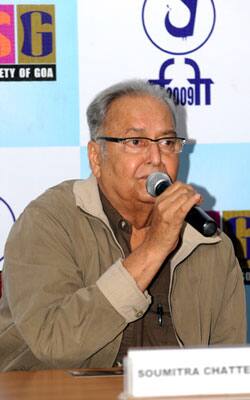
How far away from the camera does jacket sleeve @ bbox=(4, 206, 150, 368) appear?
6.23 ft

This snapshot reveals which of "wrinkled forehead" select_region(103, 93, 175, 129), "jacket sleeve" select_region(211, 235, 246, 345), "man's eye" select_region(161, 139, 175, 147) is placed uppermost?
"wrinkled forehead" select_region(103, 93, 175, 129)

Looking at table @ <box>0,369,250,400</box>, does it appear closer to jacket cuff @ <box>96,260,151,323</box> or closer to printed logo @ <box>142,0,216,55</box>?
jacket cuff @ <box>96,260,151,323</box>

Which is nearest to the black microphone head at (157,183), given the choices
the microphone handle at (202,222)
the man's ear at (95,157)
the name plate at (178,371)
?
the microphone handle at (202,222)

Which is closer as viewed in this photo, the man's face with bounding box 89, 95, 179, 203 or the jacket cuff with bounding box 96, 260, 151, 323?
the jacket cuff with bounding box 96, 260, 151, 323

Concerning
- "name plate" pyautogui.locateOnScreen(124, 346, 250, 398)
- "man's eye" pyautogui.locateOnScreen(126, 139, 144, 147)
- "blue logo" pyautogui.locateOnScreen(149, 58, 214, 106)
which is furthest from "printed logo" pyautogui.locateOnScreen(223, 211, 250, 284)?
"name plate" pyautogui.locateOnScreen(124, 346, 250, 398)

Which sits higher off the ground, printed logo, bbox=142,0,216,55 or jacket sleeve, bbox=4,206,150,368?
printed logo, bbox=142,0,216,55

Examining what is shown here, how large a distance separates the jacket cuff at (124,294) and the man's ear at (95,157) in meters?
0.38

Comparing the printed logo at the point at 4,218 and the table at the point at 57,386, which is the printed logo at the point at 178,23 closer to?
the printed logo at the point at 4,218

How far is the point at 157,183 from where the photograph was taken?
197 cm

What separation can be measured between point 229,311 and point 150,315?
0.21 metres

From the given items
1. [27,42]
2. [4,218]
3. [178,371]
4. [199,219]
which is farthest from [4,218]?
[178,371]

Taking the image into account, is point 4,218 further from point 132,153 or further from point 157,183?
point 157,183

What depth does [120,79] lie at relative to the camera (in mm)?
A: 2717

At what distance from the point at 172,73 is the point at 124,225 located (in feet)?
2.43
